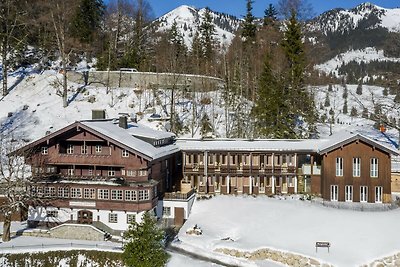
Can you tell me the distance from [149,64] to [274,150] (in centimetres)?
3390

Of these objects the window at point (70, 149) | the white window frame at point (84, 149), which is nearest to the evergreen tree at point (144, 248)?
the white window frame at point (84, 149)

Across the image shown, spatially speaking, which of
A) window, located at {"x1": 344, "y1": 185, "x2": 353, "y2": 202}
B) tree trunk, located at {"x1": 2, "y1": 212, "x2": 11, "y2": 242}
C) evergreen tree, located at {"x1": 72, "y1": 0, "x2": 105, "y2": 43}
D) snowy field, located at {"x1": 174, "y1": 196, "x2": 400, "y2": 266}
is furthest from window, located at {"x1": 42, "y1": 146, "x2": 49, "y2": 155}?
evergreen tree, located at {"x1": 72, "y1": 0, "x2": 105, "y2": 43}

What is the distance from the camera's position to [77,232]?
32.0 meters

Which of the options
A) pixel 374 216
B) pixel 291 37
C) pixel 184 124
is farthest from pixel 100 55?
pixel 374 216

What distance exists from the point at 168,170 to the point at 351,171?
1568 centimetres

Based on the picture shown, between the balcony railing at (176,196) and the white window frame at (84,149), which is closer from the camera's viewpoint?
the white window frame at (84,149)

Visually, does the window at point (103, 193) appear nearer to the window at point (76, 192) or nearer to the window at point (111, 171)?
the window at point (76, 192)

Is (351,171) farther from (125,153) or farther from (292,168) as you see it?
(125,153)

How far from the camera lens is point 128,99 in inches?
2248

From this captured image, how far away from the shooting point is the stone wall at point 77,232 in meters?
31.7

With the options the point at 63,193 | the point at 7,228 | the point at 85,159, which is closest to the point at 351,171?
the point at 85,159

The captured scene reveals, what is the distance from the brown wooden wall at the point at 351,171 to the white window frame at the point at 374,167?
0.57 feet

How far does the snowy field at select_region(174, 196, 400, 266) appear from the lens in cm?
2898

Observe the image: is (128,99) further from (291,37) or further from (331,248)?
(331,248)
